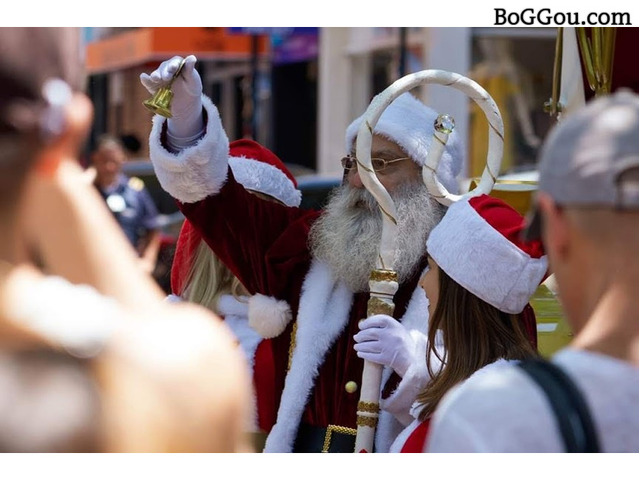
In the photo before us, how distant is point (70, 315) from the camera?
4.03 feet

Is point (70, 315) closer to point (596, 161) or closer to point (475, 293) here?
point (596, 161)

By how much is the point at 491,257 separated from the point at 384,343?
0.46 m

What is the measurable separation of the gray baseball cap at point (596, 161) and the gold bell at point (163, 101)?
161 centimetres

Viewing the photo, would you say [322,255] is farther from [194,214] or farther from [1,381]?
[1,381]

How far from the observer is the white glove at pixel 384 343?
2928 millimetres

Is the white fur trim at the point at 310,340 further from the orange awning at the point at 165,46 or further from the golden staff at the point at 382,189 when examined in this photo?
the orange awning at the point at 165,46

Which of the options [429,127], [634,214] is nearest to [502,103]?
[429,127]

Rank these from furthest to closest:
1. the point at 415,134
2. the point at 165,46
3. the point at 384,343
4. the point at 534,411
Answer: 1. the point at 165,46
2. the point at 415,134
3. the point at 384,343
4. the point at 534,411

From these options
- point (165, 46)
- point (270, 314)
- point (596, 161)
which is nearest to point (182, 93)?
point (270, 314)
